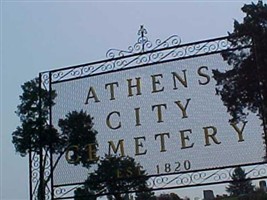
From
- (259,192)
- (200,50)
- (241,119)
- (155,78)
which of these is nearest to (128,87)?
(155,78)

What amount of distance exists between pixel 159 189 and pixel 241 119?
48.2 inches

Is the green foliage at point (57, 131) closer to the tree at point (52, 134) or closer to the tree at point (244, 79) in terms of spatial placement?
the tree at point (52, 134)

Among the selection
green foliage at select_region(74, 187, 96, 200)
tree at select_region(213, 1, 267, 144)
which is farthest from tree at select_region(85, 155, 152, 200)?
tree at select_region(213, 1, 267, 144)

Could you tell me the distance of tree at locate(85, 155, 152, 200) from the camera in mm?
6426

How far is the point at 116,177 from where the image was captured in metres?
6.57

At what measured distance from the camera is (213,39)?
6.58 m

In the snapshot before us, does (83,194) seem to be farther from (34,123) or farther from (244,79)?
(244,79)

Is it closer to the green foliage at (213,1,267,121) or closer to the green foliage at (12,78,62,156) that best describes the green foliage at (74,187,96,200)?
the green foliage at (12,78,62,156)

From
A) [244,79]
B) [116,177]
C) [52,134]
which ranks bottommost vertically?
[116,177]

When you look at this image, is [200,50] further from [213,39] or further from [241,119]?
[241,119]

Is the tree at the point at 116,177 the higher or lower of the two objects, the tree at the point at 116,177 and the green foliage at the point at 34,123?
the lower

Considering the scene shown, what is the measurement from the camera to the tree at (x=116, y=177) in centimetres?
643

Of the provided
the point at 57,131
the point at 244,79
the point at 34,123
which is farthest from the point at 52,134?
the point at 244,79

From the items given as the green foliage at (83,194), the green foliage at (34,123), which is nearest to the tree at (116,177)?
the green foliage at (83,194)
